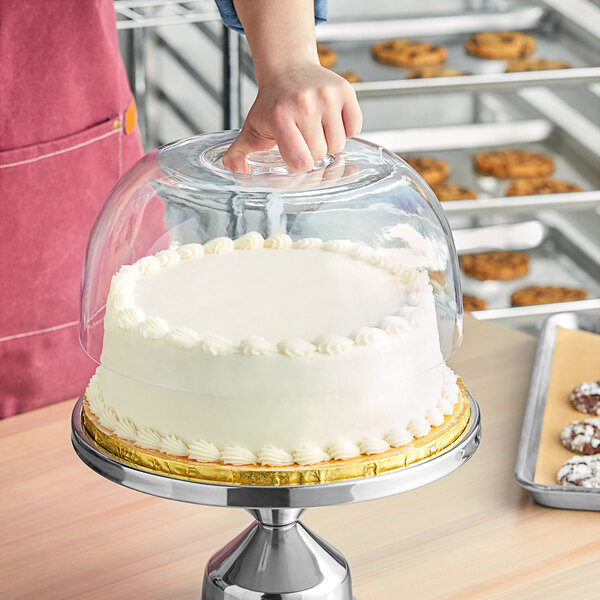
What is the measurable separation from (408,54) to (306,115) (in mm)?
2240

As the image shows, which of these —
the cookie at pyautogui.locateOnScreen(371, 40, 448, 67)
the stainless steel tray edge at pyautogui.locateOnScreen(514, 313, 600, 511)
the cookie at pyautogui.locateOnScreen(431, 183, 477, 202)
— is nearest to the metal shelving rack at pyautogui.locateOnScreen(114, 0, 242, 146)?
the cookie at pyautogui.locateOnScreen(371, 40, 448, 67)

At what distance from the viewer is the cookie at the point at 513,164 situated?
3023 mm

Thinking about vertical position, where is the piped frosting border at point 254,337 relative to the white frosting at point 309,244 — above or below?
below

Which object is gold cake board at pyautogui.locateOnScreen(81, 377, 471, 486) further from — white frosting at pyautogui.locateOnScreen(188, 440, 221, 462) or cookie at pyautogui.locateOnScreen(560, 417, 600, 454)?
cookie at pyautogui.locateOnScreen(560, 417, 600, 454)

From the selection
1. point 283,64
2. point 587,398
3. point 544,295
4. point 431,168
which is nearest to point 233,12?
point 283,64

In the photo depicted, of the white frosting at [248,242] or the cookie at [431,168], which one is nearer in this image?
the white frosting at [248,242]

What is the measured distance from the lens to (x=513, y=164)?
3.03 meters

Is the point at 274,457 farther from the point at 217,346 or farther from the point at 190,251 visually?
the point at 190,251

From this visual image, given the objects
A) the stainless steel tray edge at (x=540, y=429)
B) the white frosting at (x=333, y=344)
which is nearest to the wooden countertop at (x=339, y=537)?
the stainless steel tray edge at (x=540, y=429)

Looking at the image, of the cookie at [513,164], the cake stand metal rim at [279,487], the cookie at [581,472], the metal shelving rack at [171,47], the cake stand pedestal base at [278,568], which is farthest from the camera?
the cookie at [513,164]

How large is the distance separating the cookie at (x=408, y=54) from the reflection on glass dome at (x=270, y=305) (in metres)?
2.06

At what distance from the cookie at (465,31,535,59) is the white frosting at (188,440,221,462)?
94.8 inches

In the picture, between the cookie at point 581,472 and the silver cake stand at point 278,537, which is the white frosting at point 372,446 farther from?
the cookie at point 581,472

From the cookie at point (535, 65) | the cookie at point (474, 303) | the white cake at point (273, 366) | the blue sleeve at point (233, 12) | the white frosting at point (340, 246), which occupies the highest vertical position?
the blue sleeve at point (233, 12)
